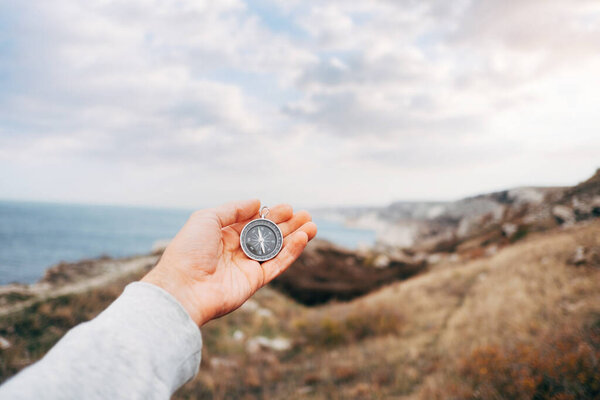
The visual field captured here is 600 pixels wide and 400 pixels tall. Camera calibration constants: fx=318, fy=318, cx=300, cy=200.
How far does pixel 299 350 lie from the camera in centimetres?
891

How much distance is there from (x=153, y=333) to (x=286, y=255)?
170cm

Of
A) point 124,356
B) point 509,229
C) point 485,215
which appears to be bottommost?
point 509,229

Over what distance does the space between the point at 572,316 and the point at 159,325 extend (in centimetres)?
660

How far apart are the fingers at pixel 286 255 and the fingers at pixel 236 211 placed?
49 cm

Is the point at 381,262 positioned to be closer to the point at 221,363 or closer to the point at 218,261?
the point at 221,363

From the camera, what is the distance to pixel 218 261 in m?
2.75

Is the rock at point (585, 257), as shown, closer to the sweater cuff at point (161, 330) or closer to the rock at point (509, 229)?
the rock at point (509, 229)

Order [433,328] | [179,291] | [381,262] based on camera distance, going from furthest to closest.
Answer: [381,262]
[433,328]
[179,291]

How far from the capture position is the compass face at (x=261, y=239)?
309 centimetres

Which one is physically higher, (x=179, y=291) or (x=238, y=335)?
(x=179, y=291)

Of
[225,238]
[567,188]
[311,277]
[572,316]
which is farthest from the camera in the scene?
[311,277]

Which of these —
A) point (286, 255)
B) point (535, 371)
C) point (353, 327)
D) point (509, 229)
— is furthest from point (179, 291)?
point (509, 229)

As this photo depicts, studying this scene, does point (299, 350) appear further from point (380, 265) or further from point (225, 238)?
point (380, 265)

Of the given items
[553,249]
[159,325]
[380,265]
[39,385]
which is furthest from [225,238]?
[380,265]
